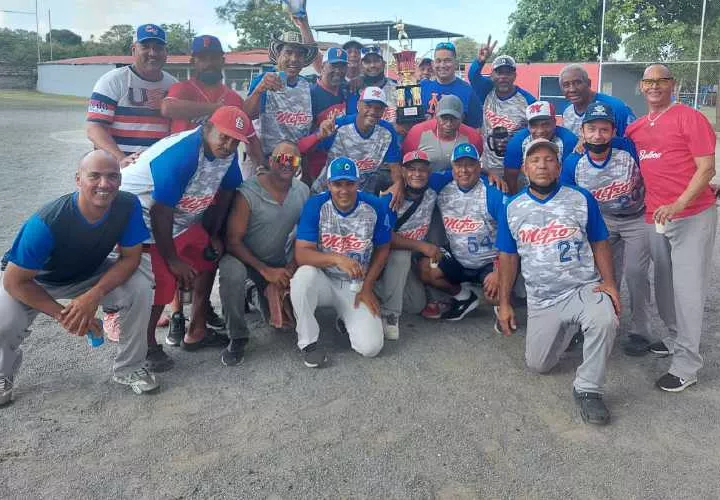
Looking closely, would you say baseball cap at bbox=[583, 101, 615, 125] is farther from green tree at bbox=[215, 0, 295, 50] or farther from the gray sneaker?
green tree at bbox=[215, 0, 295, 50]

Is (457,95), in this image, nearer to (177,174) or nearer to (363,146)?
(363,146)

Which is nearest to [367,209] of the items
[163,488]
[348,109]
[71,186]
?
[348,109]

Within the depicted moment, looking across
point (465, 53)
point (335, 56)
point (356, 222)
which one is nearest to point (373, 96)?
point (335, 56)

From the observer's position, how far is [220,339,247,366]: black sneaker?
4.54 meters

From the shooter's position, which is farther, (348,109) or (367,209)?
(348,109)

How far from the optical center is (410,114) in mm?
6312

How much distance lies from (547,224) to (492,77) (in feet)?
8.10

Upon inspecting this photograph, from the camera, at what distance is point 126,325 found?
4074 millimetres

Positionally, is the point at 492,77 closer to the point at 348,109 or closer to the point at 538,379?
the point at 348,109

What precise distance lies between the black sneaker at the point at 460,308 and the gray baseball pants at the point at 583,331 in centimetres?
117

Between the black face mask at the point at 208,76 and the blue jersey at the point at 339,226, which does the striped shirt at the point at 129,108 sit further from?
the blue jersey at the point at 339,226

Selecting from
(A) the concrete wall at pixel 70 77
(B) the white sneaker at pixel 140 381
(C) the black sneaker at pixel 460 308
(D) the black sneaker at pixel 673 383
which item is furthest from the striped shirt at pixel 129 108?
(A) the concrete wall at pixel 70 77

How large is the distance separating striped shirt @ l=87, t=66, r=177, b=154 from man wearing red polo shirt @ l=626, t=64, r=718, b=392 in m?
3.74

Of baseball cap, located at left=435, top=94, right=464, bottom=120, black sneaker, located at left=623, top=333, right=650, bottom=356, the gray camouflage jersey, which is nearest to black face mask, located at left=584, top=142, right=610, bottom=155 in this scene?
baseball cap, located at left=435, top=94, right=464, bottom=120
